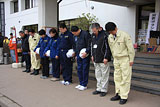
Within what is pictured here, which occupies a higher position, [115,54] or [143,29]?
[143,29]

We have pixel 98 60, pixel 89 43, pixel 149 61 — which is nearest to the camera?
pixel 98 60

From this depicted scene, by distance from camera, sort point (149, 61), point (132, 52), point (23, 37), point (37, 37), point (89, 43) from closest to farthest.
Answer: point (132, 52) → point (89, 43) → point (149, 61) → point (37, 37) → point (23, 37)

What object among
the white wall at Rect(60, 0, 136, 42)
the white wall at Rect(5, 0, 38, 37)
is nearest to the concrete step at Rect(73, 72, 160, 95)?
the white wall at Rect(60, 0, 136, 42)

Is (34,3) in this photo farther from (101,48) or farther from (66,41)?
(101,48)

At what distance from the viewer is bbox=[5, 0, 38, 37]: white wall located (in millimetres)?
19375

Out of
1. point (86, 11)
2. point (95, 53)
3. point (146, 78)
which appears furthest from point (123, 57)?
point (86, 11)

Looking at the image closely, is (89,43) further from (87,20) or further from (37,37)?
(87,20)

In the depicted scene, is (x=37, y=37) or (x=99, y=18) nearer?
(x=37, y=37)

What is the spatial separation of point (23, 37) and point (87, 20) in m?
5.17

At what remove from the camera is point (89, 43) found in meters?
5.16

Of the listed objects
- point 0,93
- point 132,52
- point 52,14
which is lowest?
point 0,93

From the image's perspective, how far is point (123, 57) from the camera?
4.24 meters

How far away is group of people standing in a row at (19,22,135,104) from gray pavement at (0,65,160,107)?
0.26 m

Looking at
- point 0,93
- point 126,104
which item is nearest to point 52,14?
point 0,93
